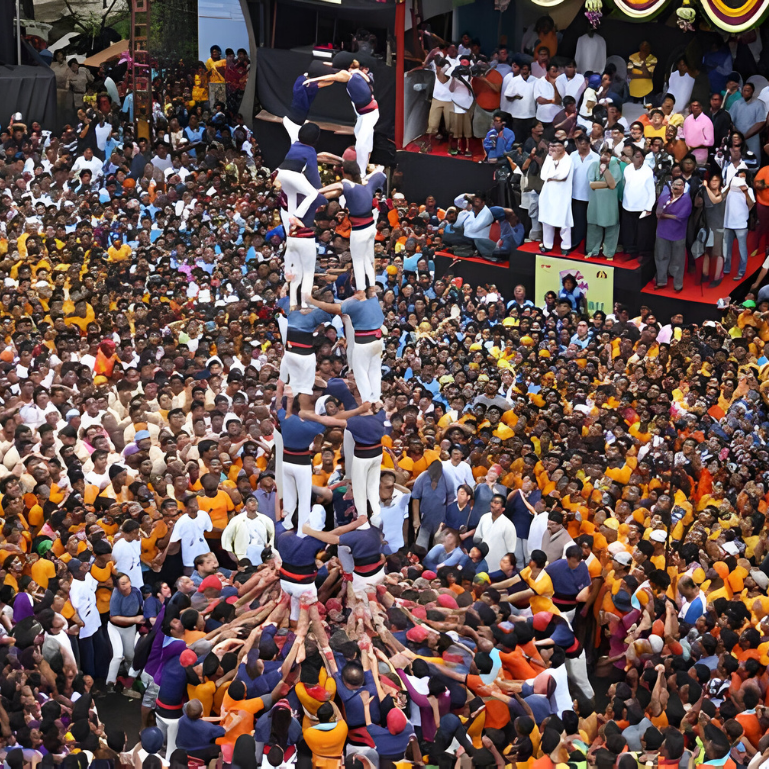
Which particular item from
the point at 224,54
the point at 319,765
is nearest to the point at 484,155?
the point at 224,54

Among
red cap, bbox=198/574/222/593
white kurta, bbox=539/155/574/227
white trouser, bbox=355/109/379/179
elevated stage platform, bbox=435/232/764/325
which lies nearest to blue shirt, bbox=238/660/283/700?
red cap, bbox=198/574/222/593

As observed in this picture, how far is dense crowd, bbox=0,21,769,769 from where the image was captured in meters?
11.6

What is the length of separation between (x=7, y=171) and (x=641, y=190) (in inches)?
410

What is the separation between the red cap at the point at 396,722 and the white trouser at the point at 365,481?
2103 mm

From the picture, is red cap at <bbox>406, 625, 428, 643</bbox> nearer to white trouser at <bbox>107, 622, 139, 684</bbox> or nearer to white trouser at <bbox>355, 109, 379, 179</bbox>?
white trouser at <bbox>107, 622, 139, 684</bbox>

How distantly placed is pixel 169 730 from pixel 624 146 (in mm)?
11935

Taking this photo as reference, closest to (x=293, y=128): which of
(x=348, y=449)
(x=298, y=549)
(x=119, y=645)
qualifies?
(x=348, y=449)

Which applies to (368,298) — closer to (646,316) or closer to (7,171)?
(646,316)

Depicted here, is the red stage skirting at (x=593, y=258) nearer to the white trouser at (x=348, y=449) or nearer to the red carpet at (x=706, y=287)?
the red carpet at (x=706, y=287)

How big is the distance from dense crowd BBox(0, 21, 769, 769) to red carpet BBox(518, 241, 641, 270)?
1392 millimetres

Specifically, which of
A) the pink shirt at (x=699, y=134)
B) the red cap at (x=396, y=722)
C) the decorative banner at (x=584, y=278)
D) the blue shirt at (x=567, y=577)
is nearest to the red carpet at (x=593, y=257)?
the decorative banner at (x=584, y=278)

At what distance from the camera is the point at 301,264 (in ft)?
→ 40.7

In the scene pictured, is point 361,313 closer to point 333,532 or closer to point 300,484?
point 300,484

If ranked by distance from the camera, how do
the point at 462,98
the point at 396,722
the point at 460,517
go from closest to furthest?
the point at 396,722
the point at 460,517
the point at 462,98
